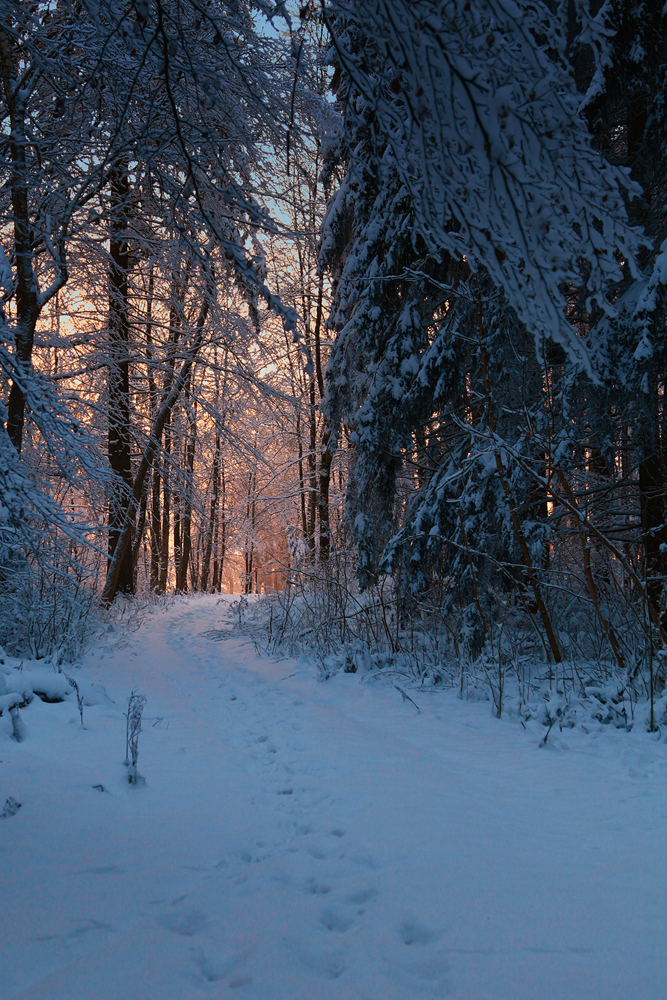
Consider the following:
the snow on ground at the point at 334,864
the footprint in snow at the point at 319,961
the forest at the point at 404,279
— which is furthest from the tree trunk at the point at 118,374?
the footprint in snow at the point at 319,961

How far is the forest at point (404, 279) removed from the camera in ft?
5.16

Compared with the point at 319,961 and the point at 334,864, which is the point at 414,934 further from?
the point at 334,864

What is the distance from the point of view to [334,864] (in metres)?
2.08

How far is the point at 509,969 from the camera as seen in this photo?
58.7 inches

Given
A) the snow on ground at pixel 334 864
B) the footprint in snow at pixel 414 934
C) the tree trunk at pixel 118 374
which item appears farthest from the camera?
the tree trunk at pixel 118 374

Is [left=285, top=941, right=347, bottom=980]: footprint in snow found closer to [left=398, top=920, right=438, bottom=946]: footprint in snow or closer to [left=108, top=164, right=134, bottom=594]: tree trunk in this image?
[left=398, top=920, right=438, bottom=946]: footprint in snow

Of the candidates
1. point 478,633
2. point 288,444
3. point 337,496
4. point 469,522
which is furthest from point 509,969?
point 288,444

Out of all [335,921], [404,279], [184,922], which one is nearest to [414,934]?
[335,921]

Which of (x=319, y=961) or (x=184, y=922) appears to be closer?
(x=319, y=961)

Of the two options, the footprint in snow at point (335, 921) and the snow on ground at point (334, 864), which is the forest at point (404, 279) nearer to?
the snow on ground at point (334, 864)

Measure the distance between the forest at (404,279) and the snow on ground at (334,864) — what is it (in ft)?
3.59

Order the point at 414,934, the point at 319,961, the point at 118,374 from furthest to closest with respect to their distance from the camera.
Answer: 1. the point at 118,374
2. the point at 414,934
3. the point at 319,961

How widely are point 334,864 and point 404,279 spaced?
5854 millimetres

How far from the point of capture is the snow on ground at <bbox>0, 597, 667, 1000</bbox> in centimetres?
148
